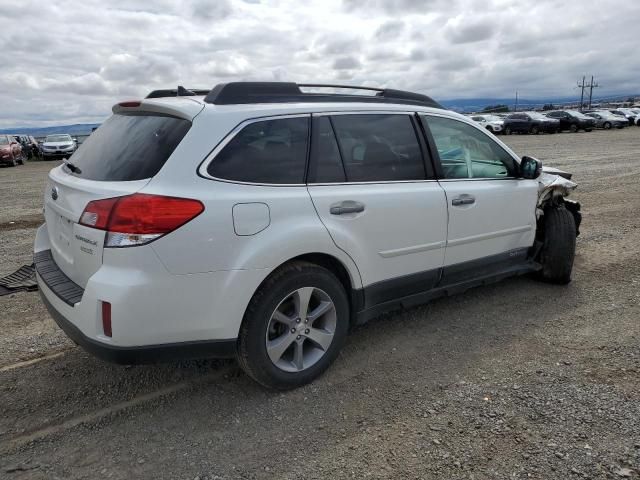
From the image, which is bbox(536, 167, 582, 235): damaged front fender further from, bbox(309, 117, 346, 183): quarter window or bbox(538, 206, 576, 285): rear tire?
bbox(309, 117, 346, 183): quarter window

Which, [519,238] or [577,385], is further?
[519,238]

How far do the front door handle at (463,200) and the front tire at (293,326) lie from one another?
46.8 inches

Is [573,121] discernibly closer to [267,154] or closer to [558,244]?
[558,244]

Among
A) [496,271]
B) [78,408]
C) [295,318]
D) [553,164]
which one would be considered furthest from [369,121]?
[553,164]

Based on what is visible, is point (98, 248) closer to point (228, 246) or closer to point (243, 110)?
point (228, 246)

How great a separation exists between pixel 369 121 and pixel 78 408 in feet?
8.53

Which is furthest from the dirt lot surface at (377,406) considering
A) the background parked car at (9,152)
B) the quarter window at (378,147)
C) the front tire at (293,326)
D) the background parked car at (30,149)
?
the background parked car at (30,149)

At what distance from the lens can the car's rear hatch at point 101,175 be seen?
2799 millimetres

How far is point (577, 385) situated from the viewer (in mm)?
3281

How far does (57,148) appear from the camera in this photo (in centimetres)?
2844

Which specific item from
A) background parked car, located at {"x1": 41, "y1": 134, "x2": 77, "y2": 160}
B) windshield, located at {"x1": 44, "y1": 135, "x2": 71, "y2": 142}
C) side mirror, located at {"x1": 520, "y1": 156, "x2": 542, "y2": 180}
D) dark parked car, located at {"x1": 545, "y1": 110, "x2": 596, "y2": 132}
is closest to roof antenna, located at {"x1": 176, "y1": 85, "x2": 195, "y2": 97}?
side mirror, located at {"x1": 520, "y1": 156, "x2": 542, "y2": 180}

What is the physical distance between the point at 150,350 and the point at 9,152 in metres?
26.0

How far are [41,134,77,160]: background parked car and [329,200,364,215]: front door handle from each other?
28.6 m

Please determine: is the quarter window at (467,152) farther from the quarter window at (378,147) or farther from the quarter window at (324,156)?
the quarter window at (324,156)
